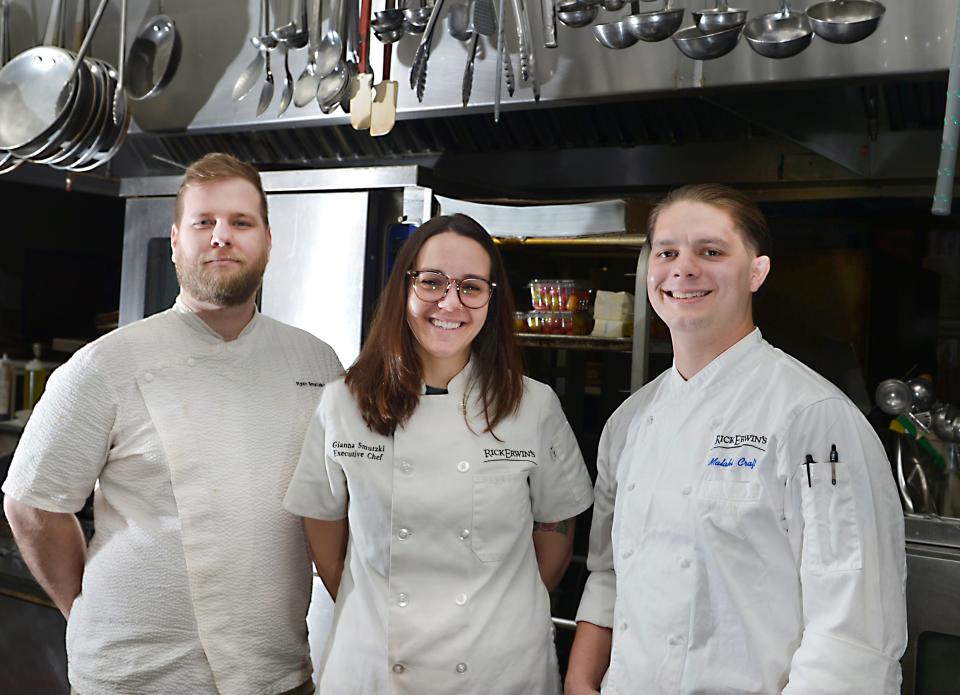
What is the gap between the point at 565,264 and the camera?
2.23 m

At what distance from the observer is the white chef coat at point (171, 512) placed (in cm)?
162

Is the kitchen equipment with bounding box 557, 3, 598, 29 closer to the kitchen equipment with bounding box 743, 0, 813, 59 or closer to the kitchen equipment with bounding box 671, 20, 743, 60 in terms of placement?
the kitchen equipment with bounding box 671, 20, 743, 60

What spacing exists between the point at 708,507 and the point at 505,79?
4.43 feet

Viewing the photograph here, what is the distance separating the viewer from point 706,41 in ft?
5.95

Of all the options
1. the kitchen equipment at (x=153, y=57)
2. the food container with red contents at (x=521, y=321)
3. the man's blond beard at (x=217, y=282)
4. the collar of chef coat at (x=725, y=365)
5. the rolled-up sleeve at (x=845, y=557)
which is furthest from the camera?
the kitchen equipment at (x=153, y=57)

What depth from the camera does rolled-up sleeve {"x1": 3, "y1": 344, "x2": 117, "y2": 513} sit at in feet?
5.35

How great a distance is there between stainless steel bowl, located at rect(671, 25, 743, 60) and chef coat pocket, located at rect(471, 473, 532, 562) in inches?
33.8

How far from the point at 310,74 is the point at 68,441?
124 cm

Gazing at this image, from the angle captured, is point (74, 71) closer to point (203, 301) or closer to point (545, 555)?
point (203, 301)

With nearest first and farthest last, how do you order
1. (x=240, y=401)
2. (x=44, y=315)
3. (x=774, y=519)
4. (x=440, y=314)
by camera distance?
(x=774, y=519) < (x=440, y=314) < (x=240, y=401) < (x=44, y=315)

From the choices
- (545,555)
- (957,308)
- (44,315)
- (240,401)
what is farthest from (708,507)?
(44,315)

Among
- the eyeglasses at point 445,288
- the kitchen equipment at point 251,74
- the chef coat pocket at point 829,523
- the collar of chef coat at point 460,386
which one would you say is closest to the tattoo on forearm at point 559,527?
the collar of chef coat at point 460,386

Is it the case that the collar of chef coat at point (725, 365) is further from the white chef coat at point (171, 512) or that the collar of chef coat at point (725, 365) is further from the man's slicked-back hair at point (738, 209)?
the white chef coat at point (171, 512)

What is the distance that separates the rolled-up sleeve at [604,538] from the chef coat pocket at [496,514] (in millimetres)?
141
